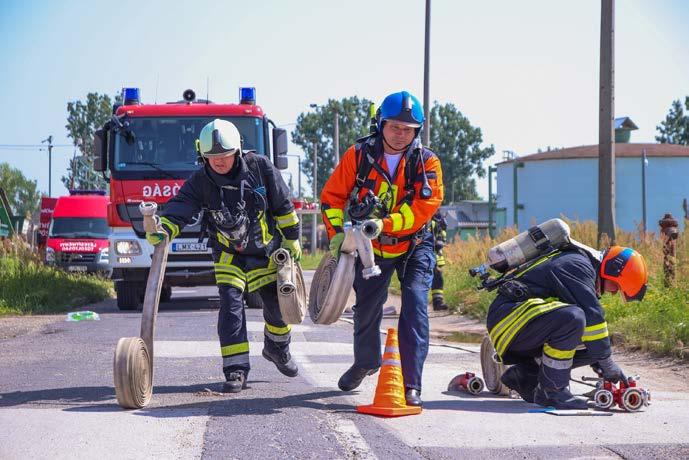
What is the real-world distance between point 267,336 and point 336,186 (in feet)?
4.49

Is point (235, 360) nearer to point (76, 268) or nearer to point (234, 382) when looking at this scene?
point (234, 382)

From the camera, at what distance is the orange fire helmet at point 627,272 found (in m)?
6.73

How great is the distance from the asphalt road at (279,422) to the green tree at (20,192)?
101302 mm

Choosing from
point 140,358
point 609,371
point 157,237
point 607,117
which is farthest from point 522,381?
point 607,117

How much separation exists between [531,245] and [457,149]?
308 ft

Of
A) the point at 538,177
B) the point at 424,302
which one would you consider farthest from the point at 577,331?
the point at 538,177

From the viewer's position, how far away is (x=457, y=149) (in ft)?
328

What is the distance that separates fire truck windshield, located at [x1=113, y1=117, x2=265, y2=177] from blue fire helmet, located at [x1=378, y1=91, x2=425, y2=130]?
8.71m

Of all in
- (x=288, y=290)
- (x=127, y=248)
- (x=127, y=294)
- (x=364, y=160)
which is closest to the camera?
(x=364, y=160)

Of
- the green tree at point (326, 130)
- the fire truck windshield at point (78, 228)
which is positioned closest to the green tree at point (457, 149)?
the green tree at point (326, 130)

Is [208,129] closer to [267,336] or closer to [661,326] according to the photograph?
[267,336]

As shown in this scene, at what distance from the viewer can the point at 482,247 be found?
20828 millimetres

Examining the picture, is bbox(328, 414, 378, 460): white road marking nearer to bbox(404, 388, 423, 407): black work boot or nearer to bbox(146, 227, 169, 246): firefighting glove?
bbox(404, 388, 423, 407): black work boot

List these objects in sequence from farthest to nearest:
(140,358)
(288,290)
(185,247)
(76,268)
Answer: (76,268), (185,247), (288,290), (140,358)
